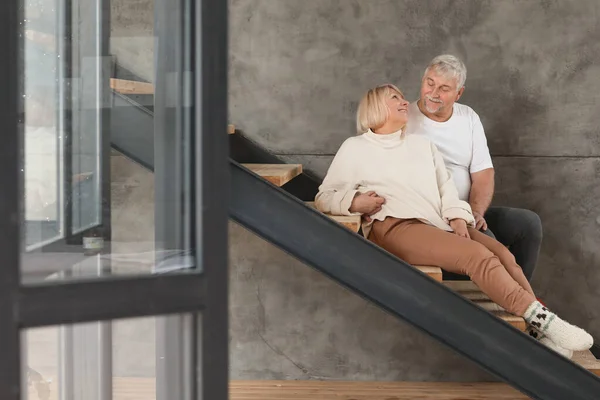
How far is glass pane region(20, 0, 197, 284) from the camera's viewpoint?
2.07 metres

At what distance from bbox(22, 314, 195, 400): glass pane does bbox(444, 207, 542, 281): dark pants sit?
1991 millimetres

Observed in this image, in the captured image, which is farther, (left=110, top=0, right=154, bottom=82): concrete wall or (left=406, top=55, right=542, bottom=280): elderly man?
(left=406, top=55, right=542, bottom=280): elderly man

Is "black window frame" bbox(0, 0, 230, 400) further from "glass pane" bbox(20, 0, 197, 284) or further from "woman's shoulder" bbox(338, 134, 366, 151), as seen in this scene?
"woman's shoulder" bbox(338, 134, 366, 151)

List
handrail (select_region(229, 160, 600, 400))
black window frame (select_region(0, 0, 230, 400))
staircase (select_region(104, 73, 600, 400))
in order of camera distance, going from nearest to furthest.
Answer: black window frame (select_region(0, 0, 230, 400)) < handrail (select_region(229, 160, 600, 400)) < staircase (select_region(104, 73, 600, 400))

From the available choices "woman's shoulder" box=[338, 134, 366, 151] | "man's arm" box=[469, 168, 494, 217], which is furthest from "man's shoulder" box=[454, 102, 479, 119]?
"woman's shoulder" box=[338, 134, 366, 151]

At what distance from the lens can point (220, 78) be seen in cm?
218

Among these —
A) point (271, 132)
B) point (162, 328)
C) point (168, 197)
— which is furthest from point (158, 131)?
point (271, 132)

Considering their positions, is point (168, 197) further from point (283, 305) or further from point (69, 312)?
point (283, 305)

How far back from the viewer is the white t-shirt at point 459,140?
3.89m

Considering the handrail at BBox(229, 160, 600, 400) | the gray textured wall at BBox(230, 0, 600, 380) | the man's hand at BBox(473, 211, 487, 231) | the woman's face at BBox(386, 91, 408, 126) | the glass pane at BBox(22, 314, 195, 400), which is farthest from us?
the gray textured wall at BBox(230, 0, 600, 380)

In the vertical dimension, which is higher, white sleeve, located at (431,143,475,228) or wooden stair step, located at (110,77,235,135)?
wooden stair step, located at (110,77,235,135)

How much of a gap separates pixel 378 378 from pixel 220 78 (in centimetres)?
264

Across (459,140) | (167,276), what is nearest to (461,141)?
(459,140)

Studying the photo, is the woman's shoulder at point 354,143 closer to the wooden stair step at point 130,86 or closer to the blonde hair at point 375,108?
the blonde hair at point 375,108
